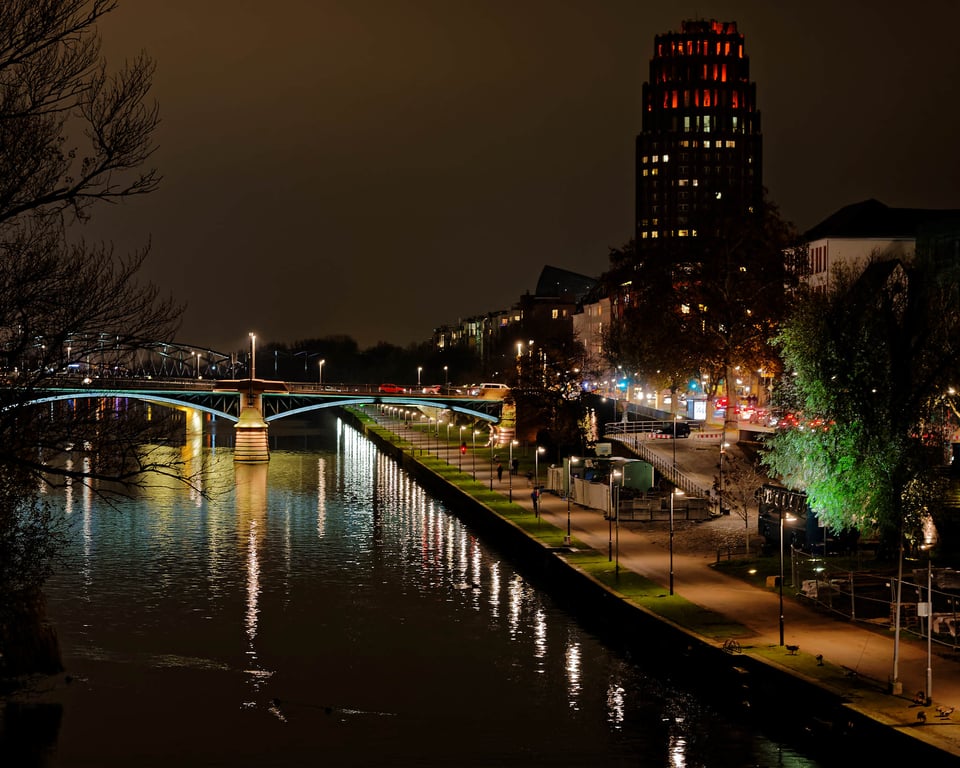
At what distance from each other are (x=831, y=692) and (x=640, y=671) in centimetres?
824

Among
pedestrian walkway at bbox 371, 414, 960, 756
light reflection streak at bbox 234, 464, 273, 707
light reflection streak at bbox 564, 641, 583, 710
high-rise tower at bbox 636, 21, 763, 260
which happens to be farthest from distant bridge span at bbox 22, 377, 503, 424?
high-rise tower at bbox 636, 21, 763, 260

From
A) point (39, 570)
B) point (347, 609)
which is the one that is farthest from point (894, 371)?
point (39, 570)

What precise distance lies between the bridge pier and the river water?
4457cm

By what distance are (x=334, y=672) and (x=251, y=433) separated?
72225 mm

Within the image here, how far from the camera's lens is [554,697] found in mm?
30641

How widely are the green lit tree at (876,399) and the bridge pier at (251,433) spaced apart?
67.2 metres

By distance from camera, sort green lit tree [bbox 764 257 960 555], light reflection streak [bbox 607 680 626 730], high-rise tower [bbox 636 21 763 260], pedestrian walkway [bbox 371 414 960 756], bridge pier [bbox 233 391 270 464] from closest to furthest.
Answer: pedestrian walkway [bbox 371 414 960 756] < light reflection streak [bbox 607 680 626 730] < green lit tree [bbox 764 257 960 555] < bridge pier [bbox 233 391 270 464] < high-rise tower [bbox 636 21 763 260]

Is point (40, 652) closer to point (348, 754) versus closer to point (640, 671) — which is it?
point (348, 754)

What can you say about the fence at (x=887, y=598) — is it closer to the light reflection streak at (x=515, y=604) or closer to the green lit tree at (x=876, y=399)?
the green lit tree at (x=876, y=399)

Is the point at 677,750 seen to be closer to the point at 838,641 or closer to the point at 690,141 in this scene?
the point at 838,641

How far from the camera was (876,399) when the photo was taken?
3894 centimetres

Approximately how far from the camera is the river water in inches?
1042

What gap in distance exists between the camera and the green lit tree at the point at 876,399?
38.4 metres

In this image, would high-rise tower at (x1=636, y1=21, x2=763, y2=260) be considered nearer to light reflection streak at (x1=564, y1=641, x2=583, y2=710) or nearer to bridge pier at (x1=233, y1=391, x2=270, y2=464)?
bridge pier at (x1=233, y1=391, x2=270, y2=464)
